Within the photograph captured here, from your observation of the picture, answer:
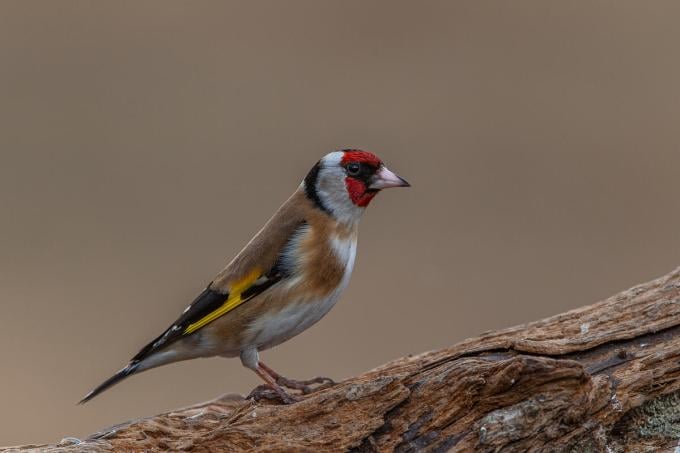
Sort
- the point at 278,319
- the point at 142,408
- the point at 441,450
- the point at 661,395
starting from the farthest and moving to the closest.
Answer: the point at 142,408 < the point at 278,319 < the point at 661,395 < the point at 441,450

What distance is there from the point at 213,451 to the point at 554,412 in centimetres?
141

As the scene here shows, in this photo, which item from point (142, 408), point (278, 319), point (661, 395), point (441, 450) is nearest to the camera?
point (441, 450)

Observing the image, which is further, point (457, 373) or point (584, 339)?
point (584, 339)

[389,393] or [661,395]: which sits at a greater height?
[389,393]

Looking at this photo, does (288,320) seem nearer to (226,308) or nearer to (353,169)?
(226,308)

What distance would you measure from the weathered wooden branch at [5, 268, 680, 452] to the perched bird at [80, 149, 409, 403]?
52 centimetres

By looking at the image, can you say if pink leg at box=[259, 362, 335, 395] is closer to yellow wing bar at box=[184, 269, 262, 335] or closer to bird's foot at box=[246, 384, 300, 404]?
bird's foot at box=[246, 384, 300, 404]

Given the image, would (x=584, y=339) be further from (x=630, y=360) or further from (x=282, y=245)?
(x=282, y=245)

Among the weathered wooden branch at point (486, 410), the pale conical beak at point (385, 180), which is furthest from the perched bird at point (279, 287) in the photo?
the weathered wooden branch at point (486, 410)

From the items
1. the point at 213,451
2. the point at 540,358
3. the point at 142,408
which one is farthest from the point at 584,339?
the point at 142,408

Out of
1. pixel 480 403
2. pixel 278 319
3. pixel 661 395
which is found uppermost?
pixel 278 319

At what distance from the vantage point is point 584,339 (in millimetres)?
5137

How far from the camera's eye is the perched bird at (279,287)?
561 cm

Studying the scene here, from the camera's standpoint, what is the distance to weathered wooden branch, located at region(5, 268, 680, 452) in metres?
4.57
